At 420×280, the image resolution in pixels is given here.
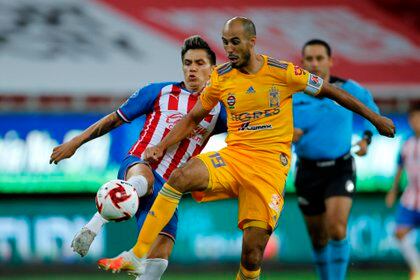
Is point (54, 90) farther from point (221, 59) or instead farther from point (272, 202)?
point (272, 202)

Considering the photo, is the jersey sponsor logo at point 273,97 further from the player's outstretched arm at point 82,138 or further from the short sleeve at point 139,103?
the player's outstretched arm at point 82,138

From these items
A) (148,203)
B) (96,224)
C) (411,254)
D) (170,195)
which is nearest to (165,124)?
(148,203)

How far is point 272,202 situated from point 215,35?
9.10 m

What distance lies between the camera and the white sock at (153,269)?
7.66m

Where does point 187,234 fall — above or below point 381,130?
below

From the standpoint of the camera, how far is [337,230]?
9.32 m

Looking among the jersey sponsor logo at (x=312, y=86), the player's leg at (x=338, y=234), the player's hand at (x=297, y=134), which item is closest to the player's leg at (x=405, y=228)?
the player's leg at (x=338, y=234)

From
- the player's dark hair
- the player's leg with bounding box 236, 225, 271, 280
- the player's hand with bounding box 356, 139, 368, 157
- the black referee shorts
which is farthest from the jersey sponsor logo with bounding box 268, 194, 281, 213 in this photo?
the black referee shorts

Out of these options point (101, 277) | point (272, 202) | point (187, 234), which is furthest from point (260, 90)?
point (187, 234)

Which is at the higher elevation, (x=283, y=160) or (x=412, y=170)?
(x=283, y=160)

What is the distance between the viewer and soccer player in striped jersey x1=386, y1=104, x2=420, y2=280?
11805mm

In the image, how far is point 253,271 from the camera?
7.70 m

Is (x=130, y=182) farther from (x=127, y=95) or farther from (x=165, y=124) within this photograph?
(x=127, y=95)

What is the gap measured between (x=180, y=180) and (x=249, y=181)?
21.8 inches
